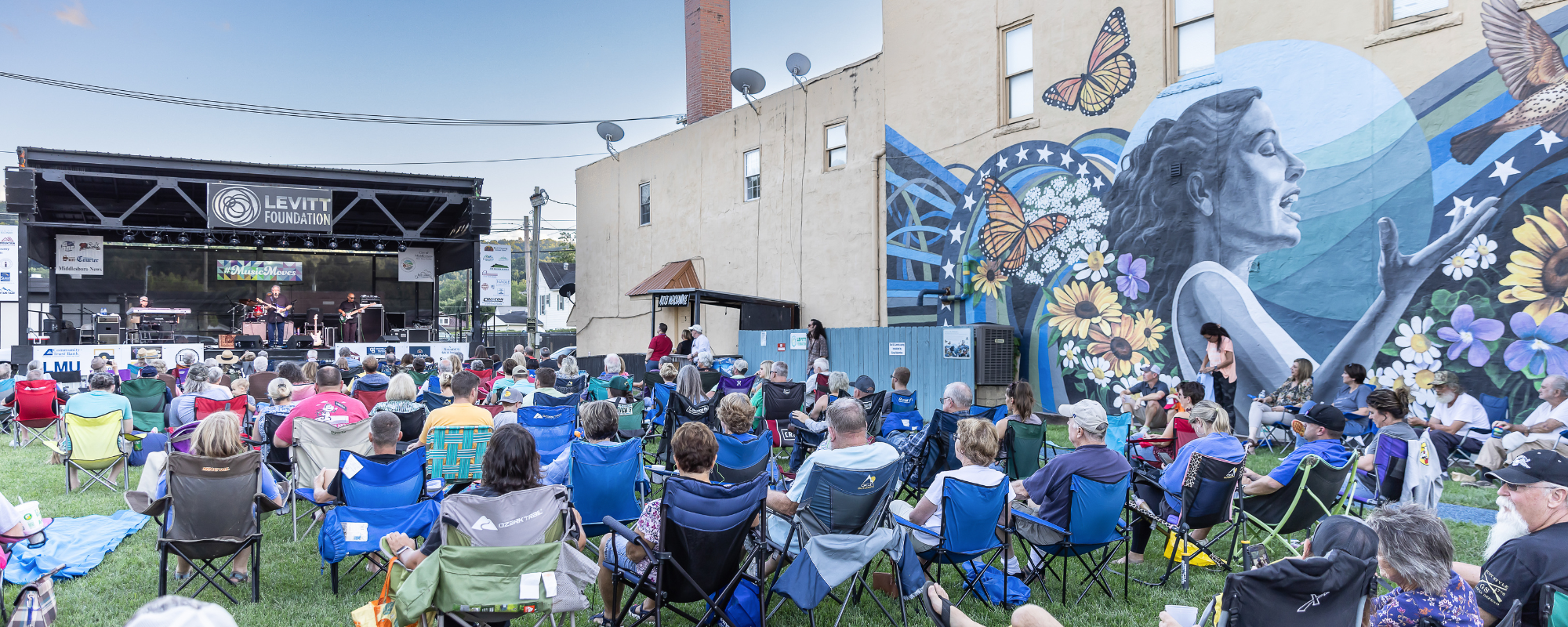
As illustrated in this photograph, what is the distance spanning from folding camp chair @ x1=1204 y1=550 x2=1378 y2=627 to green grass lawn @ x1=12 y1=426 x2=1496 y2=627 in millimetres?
1678

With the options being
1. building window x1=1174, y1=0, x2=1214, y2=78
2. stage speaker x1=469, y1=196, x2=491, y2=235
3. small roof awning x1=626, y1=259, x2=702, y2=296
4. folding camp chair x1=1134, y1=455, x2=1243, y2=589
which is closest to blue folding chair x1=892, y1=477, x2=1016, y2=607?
folding camp chair x1=1134, y1=455, x2=1243, y2=589

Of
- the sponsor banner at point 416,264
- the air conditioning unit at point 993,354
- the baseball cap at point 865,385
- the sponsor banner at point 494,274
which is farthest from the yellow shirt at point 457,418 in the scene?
the sponsor banner at point 416,264

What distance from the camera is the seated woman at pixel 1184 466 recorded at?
432 cm

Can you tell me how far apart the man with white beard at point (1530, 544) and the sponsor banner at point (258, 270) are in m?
23.2

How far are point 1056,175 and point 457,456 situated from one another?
29.2 ft

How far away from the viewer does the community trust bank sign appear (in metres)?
15.7

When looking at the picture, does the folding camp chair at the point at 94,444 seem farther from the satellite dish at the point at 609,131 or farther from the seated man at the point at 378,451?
the satellite dish at the point at 609,131

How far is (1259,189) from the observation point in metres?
9.18

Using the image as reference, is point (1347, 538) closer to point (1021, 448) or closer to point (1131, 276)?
point (1021, 448)

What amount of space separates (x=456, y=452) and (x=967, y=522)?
3250 mm

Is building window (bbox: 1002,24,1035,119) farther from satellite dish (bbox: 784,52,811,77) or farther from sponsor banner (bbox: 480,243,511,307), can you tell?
sponsor banner (bbox: 480,243,511,307)

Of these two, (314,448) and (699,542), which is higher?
(314,448)

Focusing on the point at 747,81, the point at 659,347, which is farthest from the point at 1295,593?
the point at 747,81

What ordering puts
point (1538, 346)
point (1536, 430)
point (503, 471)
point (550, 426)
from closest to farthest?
point (503, 471)
point (550, 426)
point (1536, 430)
point (1538, 346)
